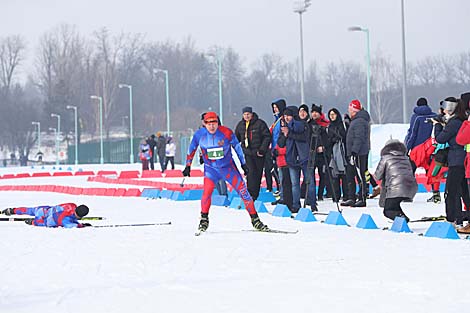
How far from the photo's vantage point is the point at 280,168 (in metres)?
15.1

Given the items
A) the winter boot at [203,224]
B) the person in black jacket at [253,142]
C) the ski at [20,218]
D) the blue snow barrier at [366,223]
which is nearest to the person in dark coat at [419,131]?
the person in black jacket at [253,142]

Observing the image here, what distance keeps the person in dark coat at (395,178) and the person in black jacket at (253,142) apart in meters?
3.39

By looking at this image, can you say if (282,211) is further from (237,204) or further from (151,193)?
(151,193)

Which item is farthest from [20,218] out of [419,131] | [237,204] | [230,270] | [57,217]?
[230,270]

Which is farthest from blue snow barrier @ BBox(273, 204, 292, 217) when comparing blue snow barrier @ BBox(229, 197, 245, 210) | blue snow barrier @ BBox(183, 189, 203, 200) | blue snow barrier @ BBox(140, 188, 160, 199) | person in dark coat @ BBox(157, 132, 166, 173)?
person in dark coat @ BBox(157, 132, 166, 173)

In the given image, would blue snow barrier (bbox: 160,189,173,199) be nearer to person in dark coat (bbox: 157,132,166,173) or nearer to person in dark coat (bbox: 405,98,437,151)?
person in dark coat (bbox: 405,98,437,151)

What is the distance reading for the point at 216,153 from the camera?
38.8 feet

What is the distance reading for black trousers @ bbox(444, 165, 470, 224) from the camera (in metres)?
11.0

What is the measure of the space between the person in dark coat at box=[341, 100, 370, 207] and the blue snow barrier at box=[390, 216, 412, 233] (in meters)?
4.02

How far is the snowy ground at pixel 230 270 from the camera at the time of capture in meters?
6.62

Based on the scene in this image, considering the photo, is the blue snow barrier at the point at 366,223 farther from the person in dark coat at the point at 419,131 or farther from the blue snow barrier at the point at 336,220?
the person in dark coat at the point at 419,131

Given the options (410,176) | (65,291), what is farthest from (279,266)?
(410,176)

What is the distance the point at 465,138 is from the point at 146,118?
101805 millimetres

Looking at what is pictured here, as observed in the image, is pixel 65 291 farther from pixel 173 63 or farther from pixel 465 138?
pixel 173 63
